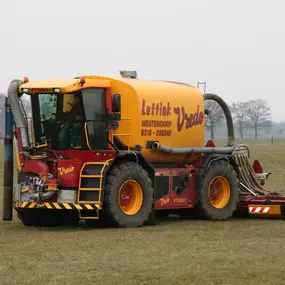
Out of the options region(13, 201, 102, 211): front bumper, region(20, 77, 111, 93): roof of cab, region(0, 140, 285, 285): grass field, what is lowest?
region(0, 140, 285, 285): grass field

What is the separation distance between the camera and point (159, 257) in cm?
1130

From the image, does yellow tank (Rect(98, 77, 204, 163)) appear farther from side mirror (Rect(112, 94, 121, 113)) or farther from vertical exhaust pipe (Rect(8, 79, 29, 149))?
vertical exhaust pipe (Rect(8, 79, 29, 149))

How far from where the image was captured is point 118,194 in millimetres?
15023

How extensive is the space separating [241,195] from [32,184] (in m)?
5.11

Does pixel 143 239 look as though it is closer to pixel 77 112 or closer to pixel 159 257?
pixel 159 257

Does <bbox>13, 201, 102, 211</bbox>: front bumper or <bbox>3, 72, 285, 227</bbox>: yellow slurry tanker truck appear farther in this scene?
<bbox>3, 72, 285, 227</bbox>: yellow slurry tanker truck

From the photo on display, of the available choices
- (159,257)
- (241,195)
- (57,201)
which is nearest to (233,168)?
(241,195)

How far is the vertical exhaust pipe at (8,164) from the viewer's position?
50.2ft

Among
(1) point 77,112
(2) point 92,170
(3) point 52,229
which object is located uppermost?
(1) point 77,112

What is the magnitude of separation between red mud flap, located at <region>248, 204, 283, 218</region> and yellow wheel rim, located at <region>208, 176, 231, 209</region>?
54 centimetres

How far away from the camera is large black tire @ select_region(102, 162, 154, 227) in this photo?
14875mm

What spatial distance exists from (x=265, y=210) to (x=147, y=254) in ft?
19.3

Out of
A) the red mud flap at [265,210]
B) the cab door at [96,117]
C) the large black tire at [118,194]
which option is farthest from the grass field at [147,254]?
the cab door at [96,117]

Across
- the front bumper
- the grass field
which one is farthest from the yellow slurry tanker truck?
the grass field
